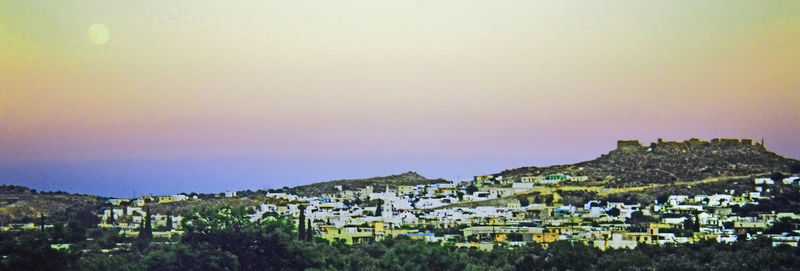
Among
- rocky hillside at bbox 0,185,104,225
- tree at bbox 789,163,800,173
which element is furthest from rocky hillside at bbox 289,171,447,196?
tree at bbox 789,163,800,173

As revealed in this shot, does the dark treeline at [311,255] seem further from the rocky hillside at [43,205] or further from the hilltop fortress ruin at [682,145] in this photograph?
the hilltop fortress ruin at [682,145]

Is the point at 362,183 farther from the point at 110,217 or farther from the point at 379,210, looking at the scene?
the point at 110,217

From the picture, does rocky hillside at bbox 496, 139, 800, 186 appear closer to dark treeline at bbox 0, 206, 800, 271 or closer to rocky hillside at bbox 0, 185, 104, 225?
rocky hillside at bbox 0, 185, 104, 225

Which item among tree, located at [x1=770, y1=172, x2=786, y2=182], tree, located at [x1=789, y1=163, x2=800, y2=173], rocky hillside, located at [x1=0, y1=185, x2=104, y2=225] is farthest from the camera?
tree, located at [x1=789, y1=163, x2=800, y2=173]

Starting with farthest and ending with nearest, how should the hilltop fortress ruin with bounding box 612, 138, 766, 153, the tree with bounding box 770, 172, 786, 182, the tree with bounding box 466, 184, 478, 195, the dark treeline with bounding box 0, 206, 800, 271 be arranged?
the hilltop fortress ruin with bounding box 612, 138, 766, 153
the tree with bounding box 466, 184, 478, 195
the tree with bounding box 770, 172, 786, 182
the dark treeline with bounding box 0, 206, 800, 271

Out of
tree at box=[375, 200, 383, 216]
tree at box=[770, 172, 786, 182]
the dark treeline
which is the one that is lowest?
the dark treeline

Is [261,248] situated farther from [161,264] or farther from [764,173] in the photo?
[764,173]
